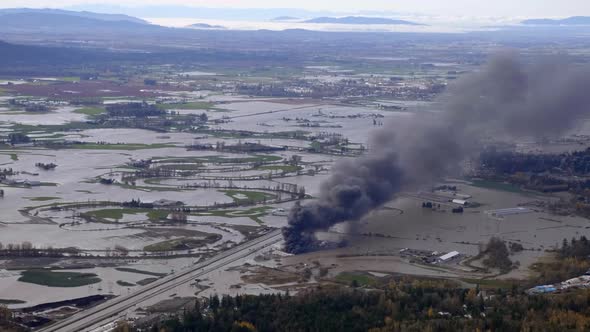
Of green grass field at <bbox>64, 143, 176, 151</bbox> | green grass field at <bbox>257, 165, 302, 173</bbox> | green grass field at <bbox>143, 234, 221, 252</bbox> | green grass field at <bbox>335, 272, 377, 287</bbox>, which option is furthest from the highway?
green grass field at <bbox>64, 143, 176, 151</bbox>

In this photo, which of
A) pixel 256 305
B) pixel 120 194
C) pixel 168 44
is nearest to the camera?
pixel 256 305

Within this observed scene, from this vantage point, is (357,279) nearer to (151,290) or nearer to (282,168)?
(151,290)

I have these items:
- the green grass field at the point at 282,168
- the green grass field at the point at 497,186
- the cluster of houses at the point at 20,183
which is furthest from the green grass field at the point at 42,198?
the green grass field at the point at 497,186

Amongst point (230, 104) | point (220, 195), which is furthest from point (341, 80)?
point (220, 195)

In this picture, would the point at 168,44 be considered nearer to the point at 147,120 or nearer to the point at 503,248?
the point at 147,120

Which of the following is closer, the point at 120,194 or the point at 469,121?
the point at 120,194

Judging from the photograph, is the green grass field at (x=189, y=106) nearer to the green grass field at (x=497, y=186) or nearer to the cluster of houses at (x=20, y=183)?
the cluster of houses at (x=20, y=183)
